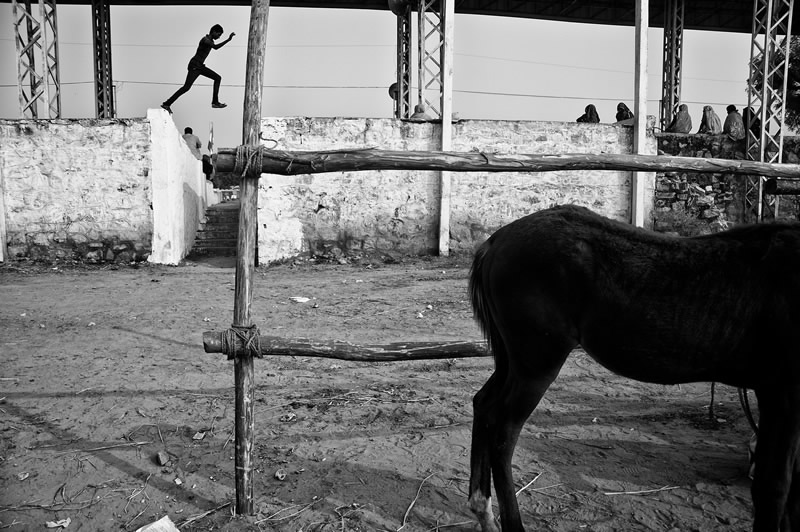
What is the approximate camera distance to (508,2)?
1850cm

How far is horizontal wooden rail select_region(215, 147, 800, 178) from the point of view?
3125 mm

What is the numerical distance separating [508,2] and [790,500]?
18303mm

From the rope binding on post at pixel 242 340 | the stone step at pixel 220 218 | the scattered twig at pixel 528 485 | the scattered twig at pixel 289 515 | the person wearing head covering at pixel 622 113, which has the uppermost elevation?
the person wearing head covering at pixel 622 113

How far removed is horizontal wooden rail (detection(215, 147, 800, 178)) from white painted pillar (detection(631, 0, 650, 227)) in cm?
884

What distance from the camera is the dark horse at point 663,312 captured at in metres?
2.56

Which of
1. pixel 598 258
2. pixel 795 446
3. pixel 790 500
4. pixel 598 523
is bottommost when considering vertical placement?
pixel 598 523

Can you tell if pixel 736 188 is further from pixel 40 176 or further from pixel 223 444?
pixel 40 176

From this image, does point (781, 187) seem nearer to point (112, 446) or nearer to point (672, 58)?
point (112, 446)

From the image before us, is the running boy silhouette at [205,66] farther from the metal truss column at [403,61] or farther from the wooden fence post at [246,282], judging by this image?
the wooden fence post at [246,282]

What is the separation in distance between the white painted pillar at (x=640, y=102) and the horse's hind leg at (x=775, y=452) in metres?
9.90

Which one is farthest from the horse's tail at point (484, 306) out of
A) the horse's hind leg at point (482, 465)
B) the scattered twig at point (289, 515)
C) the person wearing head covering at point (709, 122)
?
the person wearing head covering at point (709, 122)

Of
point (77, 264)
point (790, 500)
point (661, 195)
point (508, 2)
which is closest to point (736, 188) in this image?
point (661, 195)

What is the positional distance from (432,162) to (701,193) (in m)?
11.3

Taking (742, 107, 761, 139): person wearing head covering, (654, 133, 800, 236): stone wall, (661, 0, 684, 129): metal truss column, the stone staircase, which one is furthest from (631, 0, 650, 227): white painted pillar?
the stone staircase
